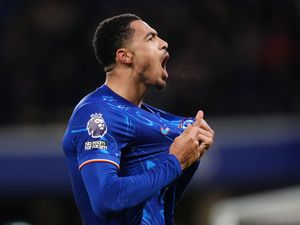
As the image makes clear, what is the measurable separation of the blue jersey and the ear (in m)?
0.17

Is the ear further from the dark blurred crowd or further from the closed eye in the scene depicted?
the dark blurred crowd

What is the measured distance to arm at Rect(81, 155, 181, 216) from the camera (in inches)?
159

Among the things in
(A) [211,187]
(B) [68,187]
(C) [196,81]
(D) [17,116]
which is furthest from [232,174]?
(D) [17,116]

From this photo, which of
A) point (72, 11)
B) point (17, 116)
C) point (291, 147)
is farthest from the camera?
point (72, 11)

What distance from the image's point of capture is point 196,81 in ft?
35.0

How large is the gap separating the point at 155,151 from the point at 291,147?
20.5 feet

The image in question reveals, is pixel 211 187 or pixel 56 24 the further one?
pixel 56 24

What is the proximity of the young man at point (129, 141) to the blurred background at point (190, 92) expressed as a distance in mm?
5014

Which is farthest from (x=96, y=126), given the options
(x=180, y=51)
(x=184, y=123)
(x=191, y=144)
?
(x=180, y=51)

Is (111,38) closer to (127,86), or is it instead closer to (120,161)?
(127,86)

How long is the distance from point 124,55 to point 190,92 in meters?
6.26

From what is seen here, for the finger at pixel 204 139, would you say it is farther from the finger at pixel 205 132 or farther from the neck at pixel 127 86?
the neck at pixel 127 86

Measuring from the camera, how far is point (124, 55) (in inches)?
177

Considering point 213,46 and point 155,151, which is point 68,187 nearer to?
point 213,46
